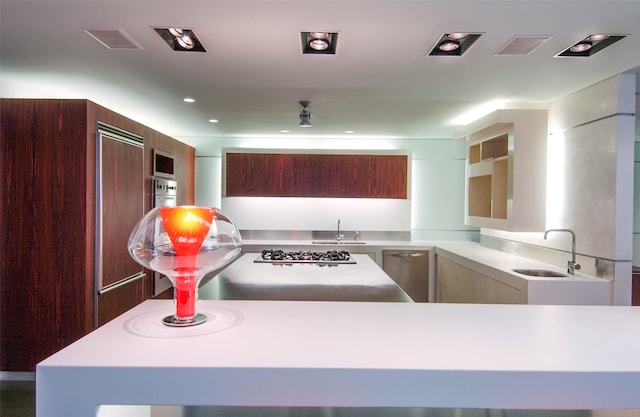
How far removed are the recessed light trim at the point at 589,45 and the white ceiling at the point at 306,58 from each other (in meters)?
0.07

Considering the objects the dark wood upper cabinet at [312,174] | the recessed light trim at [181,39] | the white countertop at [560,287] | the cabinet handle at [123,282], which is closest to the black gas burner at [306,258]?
the cabinet handle at [123,282]

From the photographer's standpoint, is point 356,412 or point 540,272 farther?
point 540,272

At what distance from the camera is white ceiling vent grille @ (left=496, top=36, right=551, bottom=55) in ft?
7.06

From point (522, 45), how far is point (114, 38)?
243 centimetres

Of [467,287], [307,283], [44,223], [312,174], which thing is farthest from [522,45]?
[312,174]

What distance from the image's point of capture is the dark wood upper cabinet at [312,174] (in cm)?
548

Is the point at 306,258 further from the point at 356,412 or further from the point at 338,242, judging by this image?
the point at 338,242

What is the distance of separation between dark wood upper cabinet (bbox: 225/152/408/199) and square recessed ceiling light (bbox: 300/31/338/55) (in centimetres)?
309

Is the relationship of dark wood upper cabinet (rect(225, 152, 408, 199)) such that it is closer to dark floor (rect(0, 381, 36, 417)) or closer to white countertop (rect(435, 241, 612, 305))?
white countertop (rect(435, 241, 612, 305))

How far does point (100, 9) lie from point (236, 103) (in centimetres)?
187

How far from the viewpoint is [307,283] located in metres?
2.42

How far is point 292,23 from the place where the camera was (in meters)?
2.04

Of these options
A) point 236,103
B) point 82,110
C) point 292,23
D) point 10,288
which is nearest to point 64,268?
point 10,288

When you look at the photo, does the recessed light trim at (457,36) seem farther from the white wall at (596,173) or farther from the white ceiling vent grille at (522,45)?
the white wall at (596,173)
